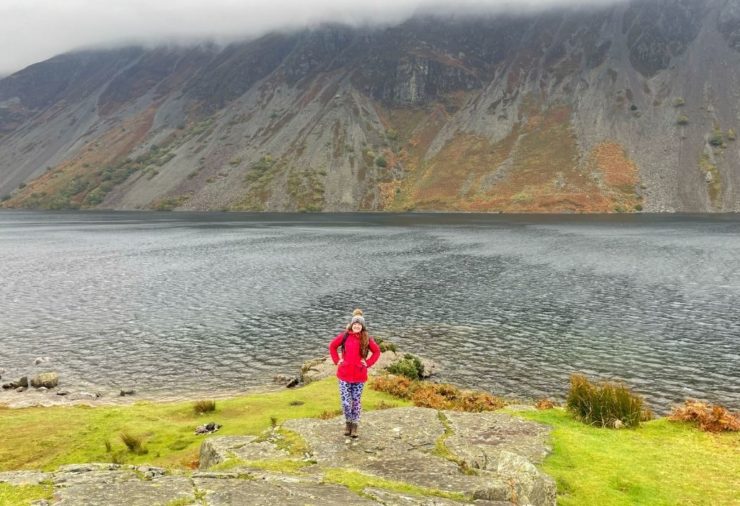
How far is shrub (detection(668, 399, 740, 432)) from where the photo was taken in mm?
16172

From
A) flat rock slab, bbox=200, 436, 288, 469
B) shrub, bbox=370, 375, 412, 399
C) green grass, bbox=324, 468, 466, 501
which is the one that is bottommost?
shrub, bbox=370, 375, 412, 399

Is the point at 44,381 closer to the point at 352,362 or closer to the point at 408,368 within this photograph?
the point at 408,368

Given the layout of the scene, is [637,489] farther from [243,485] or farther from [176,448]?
[176,448]

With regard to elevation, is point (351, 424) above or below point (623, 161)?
below

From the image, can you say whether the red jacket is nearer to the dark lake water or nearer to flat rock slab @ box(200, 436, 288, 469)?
flat rock slab @ box(200, 436, 288, 469)

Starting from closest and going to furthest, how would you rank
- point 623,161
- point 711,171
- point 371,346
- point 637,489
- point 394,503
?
point 394,503, point 637,489, point 371,346, point 711,171, point 623,161

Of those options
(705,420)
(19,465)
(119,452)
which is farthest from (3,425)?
(705,420)

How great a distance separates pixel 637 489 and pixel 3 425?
2259cm

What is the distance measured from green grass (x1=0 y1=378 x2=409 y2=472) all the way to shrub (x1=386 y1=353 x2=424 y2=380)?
4.72 m

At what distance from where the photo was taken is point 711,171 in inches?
6634

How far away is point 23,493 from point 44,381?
24.5 m

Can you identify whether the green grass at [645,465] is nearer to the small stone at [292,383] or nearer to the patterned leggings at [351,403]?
the patterned leggings at [351,403]

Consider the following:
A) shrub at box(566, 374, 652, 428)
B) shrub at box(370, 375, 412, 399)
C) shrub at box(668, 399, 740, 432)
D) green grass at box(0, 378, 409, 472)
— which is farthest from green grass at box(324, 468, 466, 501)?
shrub at box(370, 375, 412, 399)

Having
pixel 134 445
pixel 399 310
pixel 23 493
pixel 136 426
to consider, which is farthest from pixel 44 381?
A: pixel 399 310
